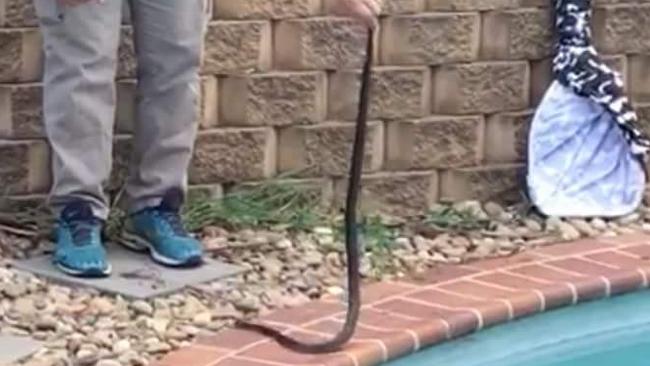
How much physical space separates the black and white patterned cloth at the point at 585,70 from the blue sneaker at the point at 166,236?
1227 millimetres

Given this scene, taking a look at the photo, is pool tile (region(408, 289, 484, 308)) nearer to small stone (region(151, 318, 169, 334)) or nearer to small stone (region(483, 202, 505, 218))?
small stone (region(151, 318, 169, 334))

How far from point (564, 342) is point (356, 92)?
1009 millimetres

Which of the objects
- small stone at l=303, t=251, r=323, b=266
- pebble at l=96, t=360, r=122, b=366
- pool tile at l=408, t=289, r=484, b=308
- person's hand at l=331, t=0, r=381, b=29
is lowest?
pebble at l=96, t=360, r=122, b=366

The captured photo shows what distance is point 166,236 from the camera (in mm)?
4371

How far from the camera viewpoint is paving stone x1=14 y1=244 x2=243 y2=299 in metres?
4.18

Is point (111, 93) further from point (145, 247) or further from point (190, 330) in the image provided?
point (190, 330)

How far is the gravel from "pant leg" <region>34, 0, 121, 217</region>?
0.26 m

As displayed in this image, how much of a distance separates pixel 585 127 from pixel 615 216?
0.89 feet

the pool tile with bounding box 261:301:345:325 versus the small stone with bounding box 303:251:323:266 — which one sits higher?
the small stone with bounding box 303:251:323:266

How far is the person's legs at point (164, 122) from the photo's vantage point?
4270 mm

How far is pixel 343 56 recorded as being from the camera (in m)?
4.83

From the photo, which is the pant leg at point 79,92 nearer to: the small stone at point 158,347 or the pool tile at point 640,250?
the small stone at point 158,347

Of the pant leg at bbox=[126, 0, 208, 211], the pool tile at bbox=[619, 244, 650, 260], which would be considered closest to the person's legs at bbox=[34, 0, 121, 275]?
the pant leg at bbox=[126, 0, 208, 211]

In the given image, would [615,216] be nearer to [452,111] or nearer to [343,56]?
[452,111]
